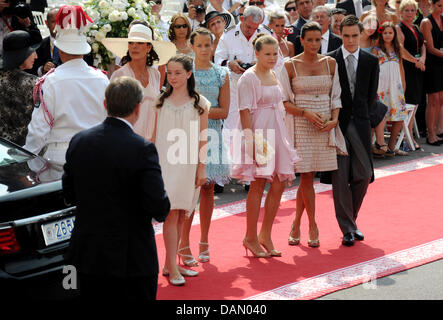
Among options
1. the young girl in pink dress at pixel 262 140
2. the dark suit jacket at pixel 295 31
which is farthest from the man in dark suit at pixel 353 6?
the young girl in pink dress at pixel 262 140

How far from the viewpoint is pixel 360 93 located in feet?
23.8

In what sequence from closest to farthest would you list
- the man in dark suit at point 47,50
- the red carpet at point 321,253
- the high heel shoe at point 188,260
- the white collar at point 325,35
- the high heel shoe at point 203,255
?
1. the red carpet at point 321,253
2. the high heel shoe at point 188,260
3. the high heel shoe at point 203,255
4. the man in dark suit at point 47,50
5. the white collar at point 325,35

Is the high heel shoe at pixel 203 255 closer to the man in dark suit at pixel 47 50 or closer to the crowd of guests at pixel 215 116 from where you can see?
the crowd of guests at pixel 215 116

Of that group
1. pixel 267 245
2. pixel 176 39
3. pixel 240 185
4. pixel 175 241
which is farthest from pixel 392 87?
pixel 175 241

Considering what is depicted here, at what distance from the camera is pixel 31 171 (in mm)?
5395

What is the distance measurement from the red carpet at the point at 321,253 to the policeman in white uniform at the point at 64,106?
1448 millimetres

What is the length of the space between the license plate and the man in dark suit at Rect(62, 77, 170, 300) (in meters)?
0.65

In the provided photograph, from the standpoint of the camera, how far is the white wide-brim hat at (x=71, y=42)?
6.05m

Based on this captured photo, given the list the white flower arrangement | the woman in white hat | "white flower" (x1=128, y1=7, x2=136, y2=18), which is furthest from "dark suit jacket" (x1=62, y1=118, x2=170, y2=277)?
"white flower" (x1=128, y1=7, x2=136, y2=18)

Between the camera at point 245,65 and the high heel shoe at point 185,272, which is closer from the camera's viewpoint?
the high heel shoe at point 185,272

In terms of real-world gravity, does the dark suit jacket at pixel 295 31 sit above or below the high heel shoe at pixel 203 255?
above
